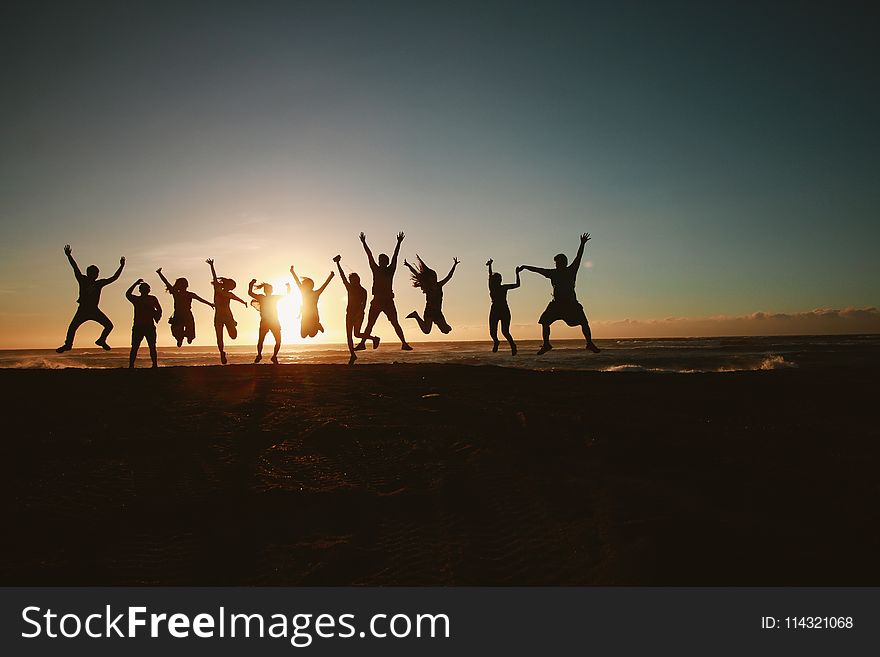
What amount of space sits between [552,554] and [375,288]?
9156 millimetres

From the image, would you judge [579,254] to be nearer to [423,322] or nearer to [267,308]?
[423,322]

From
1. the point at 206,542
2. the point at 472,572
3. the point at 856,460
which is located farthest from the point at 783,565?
the point at 206,542

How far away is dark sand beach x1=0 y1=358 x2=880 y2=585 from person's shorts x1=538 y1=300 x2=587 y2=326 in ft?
6.29

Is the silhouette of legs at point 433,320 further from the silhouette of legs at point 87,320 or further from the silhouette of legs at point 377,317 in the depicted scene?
the silhouette of legs at point 87,320

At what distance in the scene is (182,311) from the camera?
52.5ft

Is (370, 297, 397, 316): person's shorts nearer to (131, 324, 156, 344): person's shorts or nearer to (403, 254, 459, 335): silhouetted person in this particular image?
(403, 254, 459, 335): silhouetted person

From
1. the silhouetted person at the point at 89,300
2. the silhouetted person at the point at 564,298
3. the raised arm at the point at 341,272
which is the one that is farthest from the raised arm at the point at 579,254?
the silhouetted person at the point at 89,300

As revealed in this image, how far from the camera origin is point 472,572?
6078mm

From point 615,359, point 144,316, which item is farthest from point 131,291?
point 615,359

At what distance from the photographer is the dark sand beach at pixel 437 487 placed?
6164 mm

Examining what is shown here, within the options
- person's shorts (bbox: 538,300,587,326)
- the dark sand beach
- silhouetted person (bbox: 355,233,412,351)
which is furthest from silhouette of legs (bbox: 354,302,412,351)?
person's shorts (bbox: 538,300,587,326)

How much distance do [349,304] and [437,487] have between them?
26.2 feet

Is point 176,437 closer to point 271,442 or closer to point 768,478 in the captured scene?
point 271,442

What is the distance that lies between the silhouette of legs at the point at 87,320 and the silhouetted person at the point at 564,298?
34.8ft
